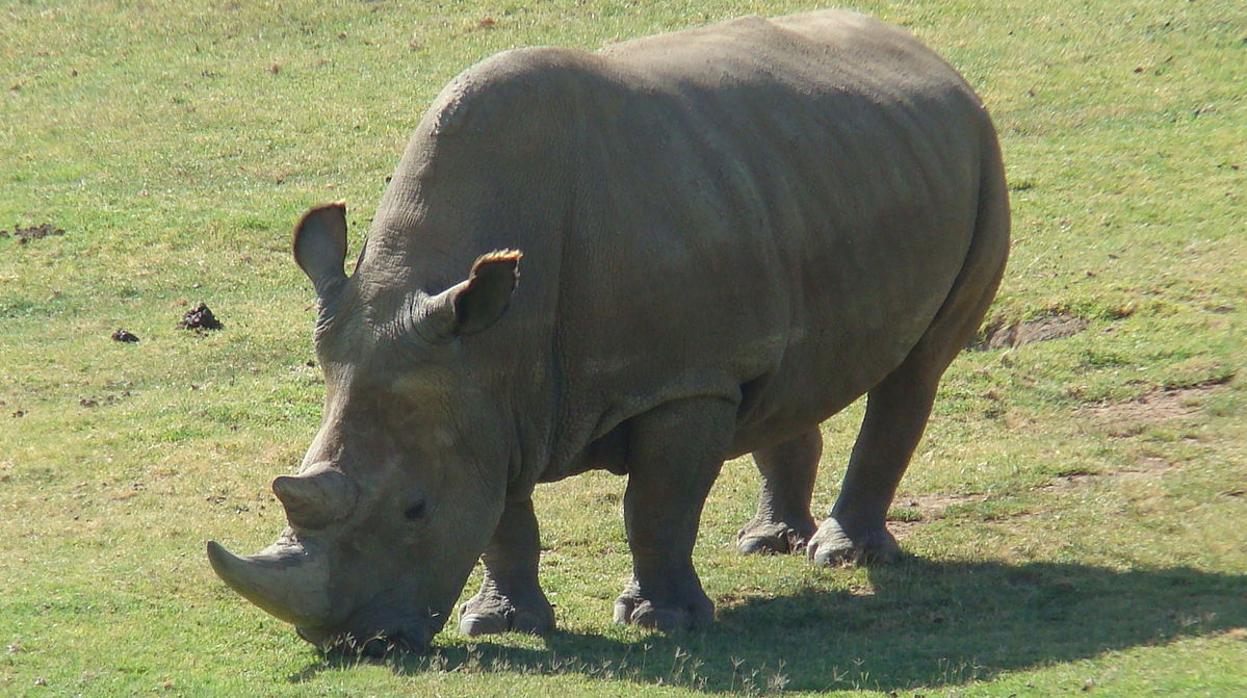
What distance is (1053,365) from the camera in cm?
1445

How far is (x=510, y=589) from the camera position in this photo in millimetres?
9484

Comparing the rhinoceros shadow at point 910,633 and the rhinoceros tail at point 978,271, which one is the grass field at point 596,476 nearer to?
the rhinoceros shadow at point 910,633

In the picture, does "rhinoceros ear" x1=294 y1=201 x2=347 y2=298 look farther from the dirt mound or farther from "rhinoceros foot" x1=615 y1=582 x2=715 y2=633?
the dirt mound

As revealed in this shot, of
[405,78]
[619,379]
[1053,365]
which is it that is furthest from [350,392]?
[405,78]

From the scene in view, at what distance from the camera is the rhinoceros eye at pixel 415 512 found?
27.7 feet

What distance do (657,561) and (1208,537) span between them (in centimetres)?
323

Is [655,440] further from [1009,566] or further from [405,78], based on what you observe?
[405,78]

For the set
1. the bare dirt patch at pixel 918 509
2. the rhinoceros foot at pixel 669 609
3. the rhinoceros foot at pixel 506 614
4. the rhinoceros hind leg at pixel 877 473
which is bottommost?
the bare dirt patch at pixel 918 509

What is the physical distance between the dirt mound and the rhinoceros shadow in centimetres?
784

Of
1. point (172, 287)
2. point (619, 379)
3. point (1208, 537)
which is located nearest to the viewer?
point (619, 379)

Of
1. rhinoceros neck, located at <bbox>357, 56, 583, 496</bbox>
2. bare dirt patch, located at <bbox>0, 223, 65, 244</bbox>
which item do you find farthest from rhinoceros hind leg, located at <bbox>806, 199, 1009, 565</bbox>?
bare dirt patch, located at <bbox>0, 223, 65, 244</bbox>

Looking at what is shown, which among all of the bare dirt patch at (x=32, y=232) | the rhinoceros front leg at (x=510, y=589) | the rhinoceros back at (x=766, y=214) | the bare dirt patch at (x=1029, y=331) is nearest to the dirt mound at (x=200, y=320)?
the bare dirt patch at (x=32, y=232)

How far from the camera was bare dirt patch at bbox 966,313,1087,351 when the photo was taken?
597 inches

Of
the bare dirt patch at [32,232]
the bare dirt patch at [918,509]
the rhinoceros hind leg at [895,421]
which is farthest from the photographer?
the bare dirt patch at [32,232]
